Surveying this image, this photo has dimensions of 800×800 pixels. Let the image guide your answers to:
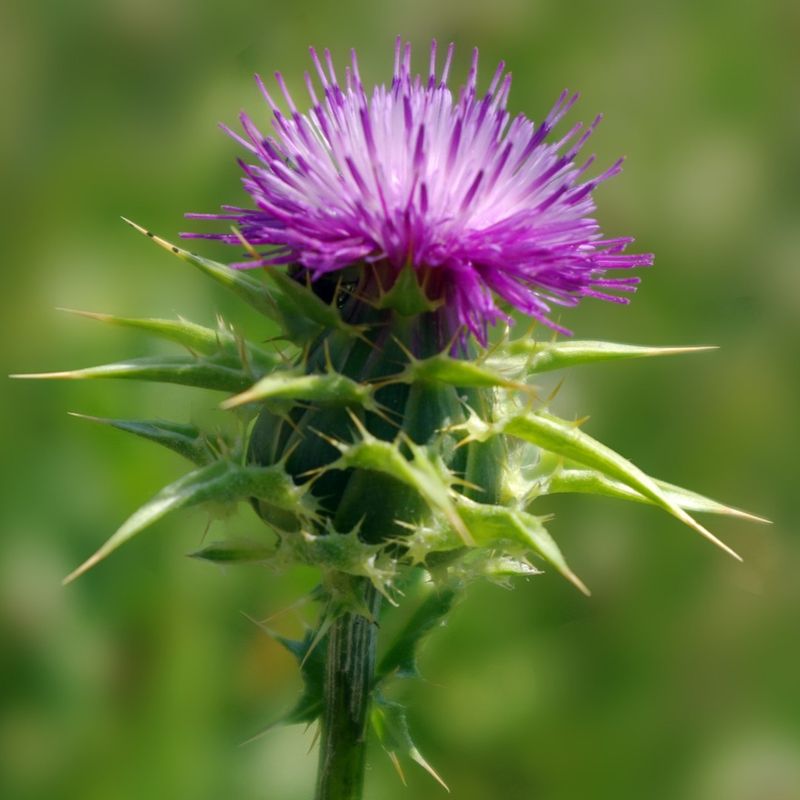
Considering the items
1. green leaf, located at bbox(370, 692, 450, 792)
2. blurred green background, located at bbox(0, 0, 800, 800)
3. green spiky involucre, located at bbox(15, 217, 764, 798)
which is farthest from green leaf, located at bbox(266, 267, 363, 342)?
blurred green background, located at bbox(0, 0, 800, 800)

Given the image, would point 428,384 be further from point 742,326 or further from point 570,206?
point 742,326

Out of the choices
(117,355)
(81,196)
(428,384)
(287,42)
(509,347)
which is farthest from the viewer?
(287,42)

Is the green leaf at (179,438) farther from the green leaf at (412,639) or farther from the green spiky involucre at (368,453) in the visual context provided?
the green leaf at (412,639)

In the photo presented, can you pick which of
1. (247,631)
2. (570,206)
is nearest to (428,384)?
(570,206)

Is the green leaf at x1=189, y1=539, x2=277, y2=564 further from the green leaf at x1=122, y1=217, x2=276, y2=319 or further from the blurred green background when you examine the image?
the blurred green background

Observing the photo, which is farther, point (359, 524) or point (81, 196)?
point (81, 196)

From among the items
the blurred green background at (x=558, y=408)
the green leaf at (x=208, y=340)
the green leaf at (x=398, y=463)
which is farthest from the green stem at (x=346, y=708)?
the blurred green background at (x=558, y=408)
